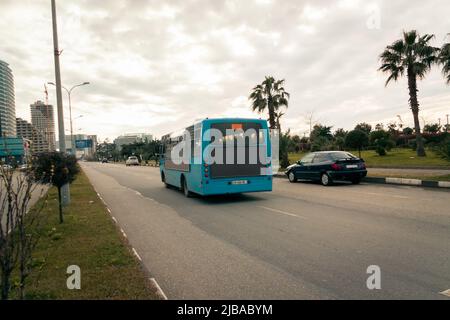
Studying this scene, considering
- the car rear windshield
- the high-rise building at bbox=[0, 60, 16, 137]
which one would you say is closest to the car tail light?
the car rear windshield

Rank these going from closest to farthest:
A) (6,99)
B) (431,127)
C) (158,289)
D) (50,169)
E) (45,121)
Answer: (158,289) → (50,169) → (6,99) → (45,121) → (431,127)

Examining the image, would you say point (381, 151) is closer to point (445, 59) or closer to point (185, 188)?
point (445, 59)

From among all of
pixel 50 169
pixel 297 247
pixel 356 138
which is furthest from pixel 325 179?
pixel 356 138

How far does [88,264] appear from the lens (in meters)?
5.07

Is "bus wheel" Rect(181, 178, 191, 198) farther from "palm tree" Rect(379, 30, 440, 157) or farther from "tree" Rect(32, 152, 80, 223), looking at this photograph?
"palm tree" Rect(379, 30, 440, 157)

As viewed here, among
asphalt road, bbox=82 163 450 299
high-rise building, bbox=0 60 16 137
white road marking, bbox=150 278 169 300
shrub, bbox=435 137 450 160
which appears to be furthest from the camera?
shrub, bbox=435 137 450 160

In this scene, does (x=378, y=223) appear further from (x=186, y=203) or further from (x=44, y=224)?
(x=44, y=224)

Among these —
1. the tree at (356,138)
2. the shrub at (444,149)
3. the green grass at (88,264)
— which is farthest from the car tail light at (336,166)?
the tree at (356,138)

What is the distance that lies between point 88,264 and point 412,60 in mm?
32349

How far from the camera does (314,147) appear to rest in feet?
171

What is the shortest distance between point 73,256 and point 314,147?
49.6 m

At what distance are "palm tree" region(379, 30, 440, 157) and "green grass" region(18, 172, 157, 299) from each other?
29.9 meters

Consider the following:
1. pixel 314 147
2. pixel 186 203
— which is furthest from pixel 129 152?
pixel 186 203

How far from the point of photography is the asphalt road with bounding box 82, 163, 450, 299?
4.13 meters
